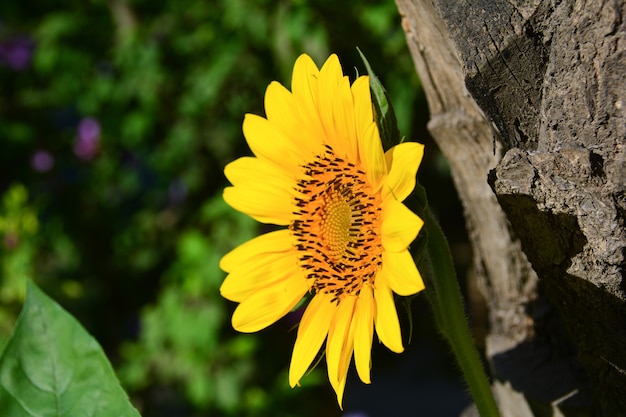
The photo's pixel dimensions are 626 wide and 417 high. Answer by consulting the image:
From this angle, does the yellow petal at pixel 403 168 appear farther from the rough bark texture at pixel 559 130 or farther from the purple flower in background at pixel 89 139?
the purple flower in background at pixel 89 139

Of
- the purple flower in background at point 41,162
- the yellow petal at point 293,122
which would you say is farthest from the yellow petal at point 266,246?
the purple flower in background at point 41,162

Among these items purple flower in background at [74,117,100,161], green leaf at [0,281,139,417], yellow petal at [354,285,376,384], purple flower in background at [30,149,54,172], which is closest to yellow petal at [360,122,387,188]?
yellow petal at [354,285,376,384]

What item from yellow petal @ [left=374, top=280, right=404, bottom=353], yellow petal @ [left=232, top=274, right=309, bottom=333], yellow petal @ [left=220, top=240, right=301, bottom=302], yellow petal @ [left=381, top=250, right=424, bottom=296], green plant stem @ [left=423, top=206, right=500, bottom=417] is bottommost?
green plant stem @ [left=423, top=206, right=500, bottom=417]

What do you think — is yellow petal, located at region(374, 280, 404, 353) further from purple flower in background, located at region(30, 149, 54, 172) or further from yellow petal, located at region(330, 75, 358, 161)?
purple flower in background, located at region(30, 149, 54, 172)

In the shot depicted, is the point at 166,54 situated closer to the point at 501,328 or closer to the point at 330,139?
the point at 501,328

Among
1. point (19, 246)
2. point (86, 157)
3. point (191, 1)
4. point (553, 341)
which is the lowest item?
point (553, 341)

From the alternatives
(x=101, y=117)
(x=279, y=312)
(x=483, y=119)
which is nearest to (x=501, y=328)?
(x=483, y=119)
